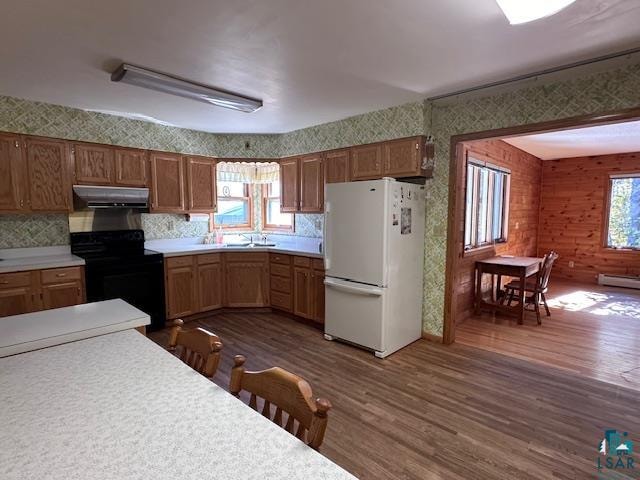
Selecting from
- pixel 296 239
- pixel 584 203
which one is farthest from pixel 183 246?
pixel 584 203

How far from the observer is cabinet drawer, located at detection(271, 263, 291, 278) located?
4.38 metres

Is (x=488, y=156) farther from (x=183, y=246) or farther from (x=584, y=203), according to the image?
(x=183, y=246)

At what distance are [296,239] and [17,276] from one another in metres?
3.06

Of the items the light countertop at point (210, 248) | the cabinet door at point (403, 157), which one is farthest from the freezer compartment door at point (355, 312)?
the cabinet door at point (403, 157)

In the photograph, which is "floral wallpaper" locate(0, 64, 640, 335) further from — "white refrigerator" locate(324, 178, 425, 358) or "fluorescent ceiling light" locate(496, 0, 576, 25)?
"fluorescent ceiling light" locate(496, 0, 576, 25)

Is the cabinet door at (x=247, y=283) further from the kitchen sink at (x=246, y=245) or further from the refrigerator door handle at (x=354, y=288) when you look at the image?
the refrigerator door handle at (x=354, y=288)

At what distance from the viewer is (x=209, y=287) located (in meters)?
4.43

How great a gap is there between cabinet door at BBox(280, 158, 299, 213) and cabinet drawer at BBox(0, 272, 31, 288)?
2.84m

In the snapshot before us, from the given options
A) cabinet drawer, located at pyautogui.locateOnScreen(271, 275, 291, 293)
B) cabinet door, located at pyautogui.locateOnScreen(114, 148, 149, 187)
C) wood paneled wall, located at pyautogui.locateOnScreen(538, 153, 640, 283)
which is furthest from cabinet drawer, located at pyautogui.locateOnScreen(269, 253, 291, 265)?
wood paneled wall, located at pyautogui.locateOnScreen(538, 153, 640, 283)

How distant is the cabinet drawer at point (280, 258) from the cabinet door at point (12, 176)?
8.43 ft

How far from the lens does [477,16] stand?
76.4 inches

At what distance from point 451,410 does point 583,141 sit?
16.1 feet
